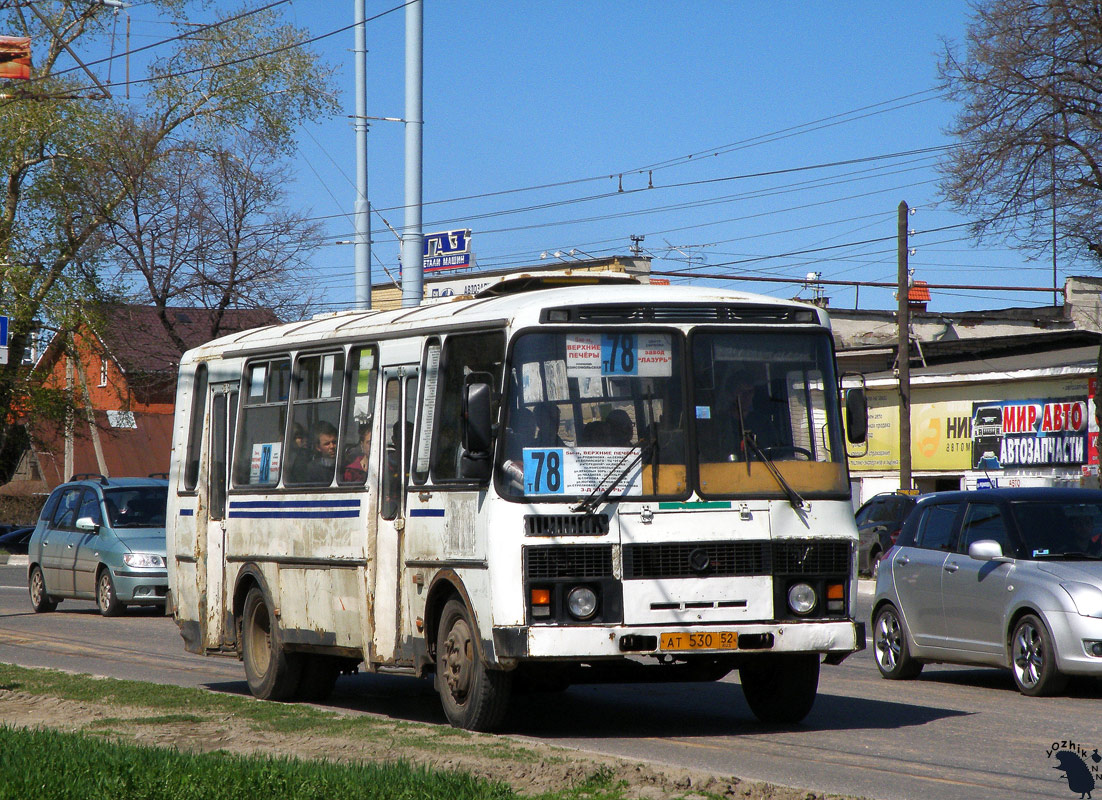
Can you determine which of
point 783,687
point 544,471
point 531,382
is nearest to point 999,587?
point 783,687

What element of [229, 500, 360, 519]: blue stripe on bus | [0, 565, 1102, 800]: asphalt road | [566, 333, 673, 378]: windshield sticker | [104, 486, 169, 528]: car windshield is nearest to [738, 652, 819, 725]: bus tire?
[0, 565, 1102, 800]: asphalt road

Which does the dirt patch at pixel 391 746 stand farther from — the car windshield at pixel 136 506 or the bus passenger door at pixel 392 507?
the car windshield at pixel 136 506

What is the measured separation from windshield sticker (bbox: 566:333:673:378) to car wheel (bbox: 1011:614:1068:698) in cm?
414

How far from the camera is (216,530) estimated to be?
13102 millimetres

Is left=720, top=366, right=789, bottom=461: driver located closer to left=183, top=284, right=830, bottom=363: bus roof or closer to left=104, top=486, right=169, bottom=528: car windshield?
left=183, top=284, right=830, bottom=363: bus roof

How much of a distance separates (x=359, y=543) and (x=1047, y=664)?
5.22 m

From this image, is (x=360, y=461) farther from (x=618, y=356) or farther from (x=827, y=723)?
(x=827, y=723)

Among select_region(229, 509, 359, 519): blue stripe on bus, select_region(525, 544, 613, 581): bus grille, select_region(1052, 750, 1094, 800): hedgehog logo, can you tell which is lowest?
select_region(1052, 750, 1094, 800): hedgehog logo

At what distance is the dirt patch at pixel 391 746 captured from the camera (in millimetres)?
7305

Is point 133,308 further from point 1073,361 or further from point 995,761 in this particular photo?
point 995,761

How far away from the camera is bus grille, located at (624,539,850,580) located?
927 centimetres

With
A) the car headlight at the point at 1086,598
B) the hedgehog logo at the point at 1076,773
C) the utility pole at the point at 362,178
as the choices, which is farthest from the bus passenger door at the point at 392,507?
the utility pole at the point at 362,178

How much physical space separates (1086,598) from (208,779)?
23.1ft

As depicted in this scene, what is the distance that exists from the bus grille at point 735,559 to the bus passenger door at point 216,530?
195 inches
